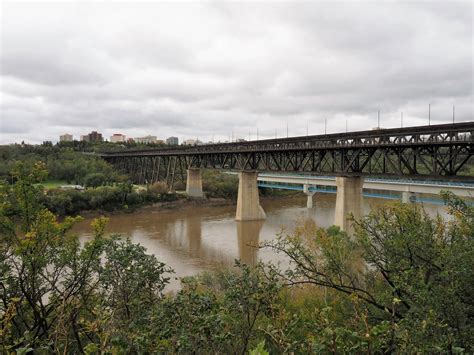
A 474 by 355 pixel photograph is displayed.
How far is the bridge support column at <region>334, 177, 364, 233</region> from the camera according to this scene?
2777 centimetres

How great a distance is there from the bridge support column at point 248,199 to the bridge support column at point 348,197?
47.1 ft

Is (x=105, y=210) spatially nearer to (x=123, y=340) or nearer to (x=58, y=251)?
(x=58, y=251)

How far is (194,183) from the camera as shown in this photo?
56062 mm

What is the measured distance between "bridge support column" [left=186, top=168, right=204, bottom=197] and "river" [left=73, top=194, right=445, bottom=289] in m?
3.37

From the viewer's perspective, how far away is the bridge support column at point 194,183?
5566 cm

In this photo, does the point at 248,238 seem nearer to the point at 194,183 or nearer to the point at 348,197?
the point at 348,197

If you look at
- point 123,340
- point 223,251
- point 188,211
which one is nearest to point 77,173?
point 188,211

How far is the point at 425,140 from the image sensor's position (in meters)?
21.4

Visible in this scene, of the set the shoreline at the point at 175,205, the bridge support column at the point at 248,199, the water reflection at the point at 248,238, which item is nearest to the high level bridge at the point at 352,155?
the bridge support column at the point at 248,199

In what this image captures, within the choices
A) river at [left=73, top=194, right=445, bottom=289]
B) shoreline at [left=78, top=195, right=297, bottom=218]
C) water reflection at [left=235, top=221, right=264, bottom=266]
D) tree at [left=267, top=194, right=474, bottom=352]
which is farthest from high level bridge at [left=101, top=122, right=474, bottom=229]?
tree at [left=267, top=194, right=474, bottom=352]

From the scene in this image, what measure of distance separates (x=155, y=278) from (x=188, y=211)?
44258mm

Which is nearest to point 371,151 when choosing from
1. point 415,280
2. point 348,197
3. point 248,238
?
point 348,197

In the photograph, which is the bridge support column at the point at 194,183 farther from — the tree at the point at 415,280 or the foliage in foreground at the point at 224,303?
the foliage in foreground at the point at 224,303

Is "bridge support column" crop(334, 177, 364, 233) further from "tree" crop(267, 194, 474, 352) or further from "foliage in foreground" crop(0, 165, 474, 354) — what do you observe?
"foliage in foreground" crop(0, 165, 474, 354)
